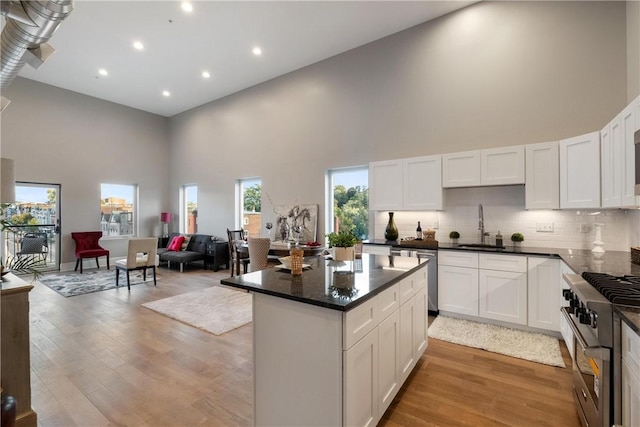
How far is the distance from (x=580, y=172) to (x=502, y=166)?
2.52 ft

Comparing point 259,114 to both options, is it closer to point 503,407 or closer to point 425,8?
point 425,8

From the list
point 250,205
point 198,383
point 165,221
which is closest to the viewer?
point 198,383

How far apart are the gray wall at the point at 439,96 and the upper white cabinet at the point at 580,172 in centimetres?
62

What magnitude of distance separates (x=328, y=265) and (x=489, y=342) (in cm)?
208

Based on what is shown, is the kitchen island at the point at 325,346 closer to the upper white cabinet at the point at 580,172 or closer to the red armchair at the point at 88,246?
the upper white cabinet at the point at 580,172

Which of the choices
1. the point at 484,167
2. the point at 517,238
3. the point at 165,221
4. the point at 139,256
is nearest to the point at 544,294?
the point at 517,238

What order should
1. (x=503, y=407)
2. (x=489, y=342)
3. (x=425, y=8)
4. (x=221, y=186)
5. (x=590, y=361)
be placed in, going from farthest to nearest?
(x=221, y=186) → (x=425, y=8) → (x=489, y=342) → (x=503, y=407) → (x=590, y=361)

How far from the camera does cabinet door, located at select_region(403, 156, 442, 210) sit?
4.16m

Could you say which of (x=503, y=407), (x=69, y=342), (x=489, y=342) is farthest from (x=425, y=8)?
(x=69, y=342)

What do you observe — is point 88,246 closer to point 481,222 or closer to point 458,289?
point 458,289

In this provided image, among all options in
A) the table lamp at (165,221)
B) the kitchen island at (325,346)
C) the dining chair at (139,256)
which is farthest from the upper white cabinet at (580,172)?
the table lamp at (165,221)

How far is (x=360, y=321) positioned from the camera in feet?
5.18

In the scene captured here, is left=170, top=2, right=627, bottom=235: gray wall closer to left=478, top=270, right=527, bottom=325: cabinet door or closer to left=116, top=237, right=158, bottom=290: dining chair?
left=478, top=270, right=527, bottom=325: cabinet door

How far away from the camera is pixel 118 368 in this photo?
8.61 ft
